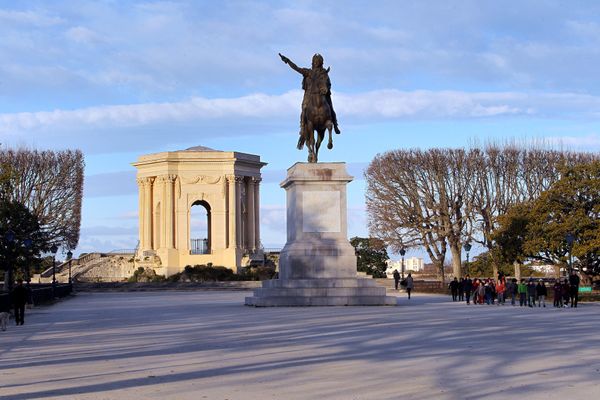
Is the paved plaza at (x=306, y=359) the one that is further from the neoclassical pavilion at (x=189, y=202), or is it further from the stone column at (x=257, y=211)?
the stone column at (x=257, y=211)

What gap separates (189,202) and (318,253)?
174 feet

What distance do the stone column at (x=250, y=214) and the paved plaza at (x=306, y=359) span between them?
203 ft

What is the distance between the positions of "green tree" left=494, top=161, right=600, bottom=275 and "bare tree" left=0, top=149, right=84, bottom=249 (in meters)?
32.4

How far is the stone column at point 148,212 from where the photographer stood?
279ft

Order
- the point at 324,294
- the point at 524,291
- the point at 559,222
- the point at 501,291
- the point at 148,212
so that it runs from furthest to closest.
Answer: the point at 148,212
the point at 559,222
the point at 501,291
the point at 524,291
the point at 324,294

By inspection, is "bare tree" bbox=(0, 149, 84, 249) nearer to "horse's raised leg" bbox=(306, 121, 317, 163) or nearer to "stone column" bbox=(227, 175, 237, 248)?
"stone column" bbox=(227, 175, 237, 248)

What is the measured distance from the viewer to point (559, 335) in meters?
19.5

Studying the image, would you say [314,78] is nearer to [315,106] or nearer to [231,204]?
[315,106]

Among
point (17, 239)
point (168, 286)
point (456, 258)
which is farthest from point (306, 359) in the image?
point (168, 286)

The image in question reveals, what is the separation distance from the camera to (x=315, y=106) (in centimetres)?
3416

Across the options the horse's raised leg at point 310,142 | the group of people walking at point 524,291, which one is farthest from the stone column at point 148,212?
the horse's raised leg at point 310,142

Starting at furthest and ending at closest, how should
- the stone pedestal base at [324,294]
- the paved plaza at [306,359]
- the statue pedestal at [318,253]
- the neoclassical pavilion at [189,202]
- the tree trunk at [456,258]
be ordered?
the neoclassical pavilion at [189,202]
the tree trunk at [456,258]
the statue pedestal at [318,253]
the stone pedestal base at [324,294]
the paved plaza at [306,359]

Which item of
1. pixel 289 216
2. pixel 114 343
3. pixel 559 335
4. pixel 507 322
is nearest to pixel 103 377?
pixel 114 343

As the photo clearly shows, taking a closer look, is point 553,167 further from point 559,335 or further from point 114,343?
point 114,343
